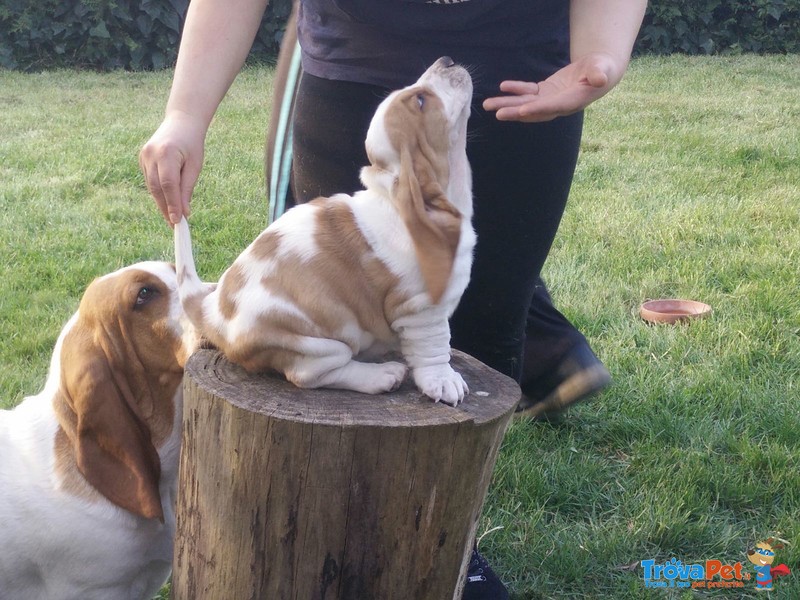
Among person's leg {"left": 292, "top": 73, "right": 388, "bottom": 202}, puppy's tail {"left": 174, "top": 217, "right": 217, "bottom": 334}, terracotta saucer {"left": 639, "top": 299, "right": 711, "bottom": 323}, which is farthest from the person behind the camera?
terracotta saucer {"left": 639, "top": 299, "right": 711, "bottom": 323}

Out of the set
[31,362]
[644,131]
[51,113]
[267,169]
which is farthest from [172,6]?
[267,169]

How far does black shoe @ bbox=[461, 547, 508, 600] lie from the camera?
9.07ft

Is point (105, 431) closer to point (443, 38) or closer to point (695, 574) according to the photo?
point (443, 38)

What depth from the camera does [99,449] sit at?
2.44m

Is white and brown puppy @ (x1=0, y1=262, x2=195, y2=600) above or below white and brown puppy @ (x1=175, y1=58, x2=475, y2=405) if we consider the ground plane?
below

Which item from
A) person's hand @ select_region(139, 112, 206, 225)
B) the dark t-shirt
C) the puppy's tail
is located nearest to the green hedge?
the dark t-shirt

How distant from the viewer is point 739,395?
12.7ft

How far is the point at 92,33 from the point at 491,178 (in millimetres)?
10567

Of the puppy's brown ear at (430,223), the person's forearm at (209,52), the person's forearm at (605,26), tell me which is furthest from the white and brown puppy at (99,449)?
the person's forearm at (605,26)

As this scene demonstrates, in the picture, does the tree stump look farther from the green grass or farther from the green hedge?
the green hedge

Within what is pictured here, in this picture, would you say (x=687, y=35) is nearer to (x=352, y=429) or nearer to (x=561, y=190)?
(x=561, y=190)

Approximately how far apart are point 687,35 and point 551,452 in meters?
11.7

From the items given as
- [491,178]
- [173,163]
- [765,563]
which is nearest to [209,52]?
[173,163]

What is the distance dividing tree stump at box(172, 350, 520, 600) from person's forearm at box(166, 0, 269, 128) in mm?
726
